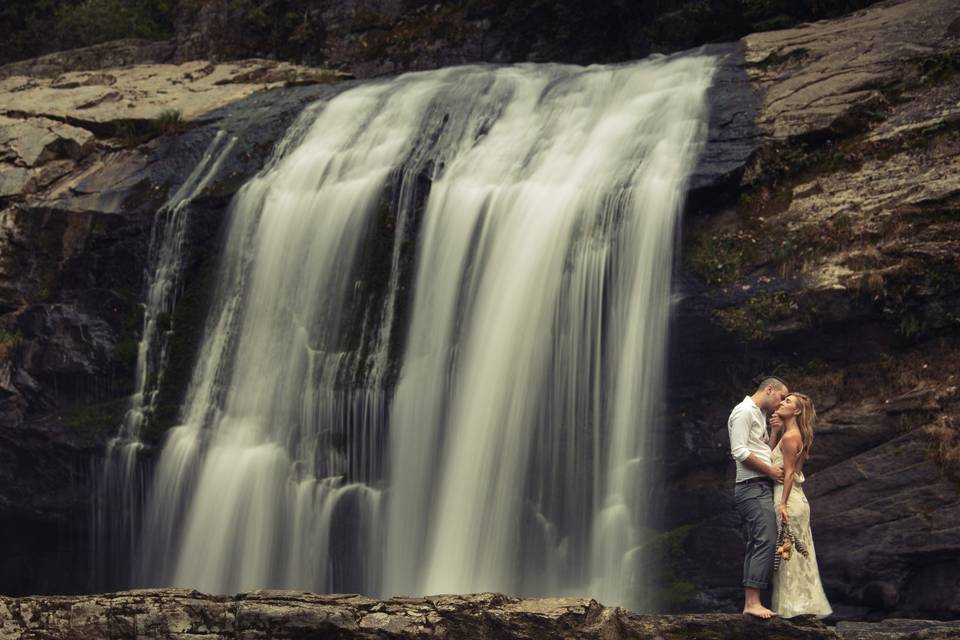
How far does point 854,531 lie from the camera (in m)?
12.5

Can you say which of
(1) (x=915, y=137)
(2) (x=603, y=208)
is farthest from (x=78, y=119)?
(1) (x=915, y=137)

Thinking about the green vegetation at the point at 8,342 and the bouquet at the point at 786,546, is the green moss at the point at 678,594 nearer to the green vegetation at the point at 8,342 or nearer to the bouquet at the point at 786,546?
the bouquet at the point at 786,546

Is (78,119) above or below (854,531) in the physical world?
above

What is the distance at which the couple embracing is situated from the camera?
10219 millimetres

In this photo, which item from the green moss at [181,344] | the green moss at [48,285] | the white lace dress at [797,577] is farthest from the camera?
the green moss at [48,285]

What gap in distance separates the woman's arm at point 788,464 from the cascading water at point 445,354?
3.32 meters

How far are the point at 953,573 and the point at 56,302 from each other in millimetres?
12106

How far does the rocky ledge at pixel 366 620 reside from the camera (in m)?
9.70

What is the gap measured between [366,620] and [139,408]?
8.22 metres

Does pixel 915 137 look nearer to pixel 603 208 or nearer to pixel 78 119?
pixel 603 208

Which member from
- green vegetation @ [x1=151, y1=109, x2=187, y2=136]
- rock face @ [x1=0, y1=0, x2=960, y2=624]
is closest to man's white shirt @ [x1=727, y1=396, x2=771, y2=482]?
rock face @ [x1=0, y1=0, x2=960, y2=624]

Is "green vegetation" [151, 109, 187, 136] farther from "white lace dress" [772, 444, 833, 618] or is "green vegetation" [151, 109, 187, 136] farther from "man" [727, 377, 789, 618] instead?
"white lace dress" [772, 444, 833, 618]

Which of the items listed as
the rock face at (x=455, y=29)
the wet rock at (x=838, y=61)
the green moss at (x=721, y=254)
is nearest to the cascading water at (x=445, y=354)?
the green moss at (x=721, y=254)

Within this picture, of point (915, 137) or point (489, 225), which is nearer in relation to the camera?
point (915, 137)
